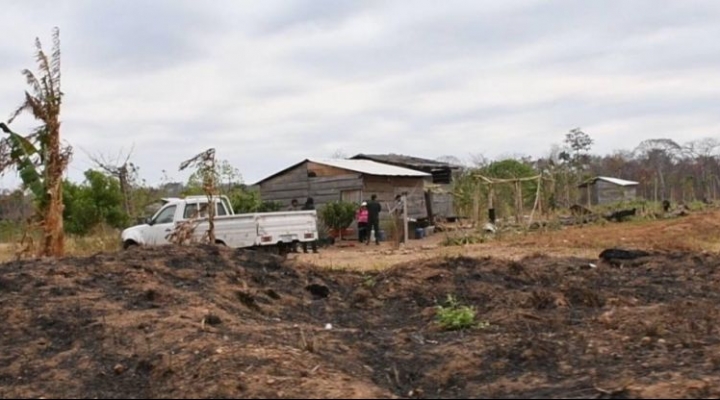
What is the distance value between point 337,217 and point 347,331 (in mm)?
17562

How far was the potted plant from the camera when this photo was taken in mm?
24578

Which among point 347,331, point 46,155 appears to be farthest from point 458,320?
point 46,155

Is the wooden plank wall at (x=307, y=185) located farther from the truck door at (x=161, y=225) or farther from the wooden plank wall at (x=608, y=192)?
the wooden plank wall at (x=608, y=192)

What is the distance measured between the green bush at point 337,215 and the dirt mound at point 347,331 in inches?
522

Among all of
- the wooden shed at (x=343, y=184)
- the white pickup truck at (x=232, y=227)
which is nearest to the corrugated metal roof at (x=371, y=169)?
the wooden shed at (x=343, y=184)

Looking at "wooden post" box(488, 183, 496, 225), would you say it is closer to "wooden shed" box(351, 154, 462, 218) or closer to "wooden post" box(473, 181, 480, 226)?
"wooden post" box(473, 181, 480, 226)

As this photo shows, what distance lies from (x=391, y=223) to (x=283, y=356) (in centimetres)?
1849

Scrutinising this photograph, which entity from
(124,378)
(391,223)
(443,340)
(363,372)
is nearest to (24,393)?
(124,378)

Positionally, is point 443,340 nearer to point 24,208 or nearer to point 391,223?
point 391,223

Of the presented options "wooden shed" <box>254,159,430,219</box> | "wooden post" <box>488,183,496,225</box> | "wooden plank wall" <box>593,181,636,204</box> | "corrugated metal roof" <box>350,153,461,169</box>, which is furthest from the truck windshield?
"wooden plank wall" <box>593,181,636,204</box>

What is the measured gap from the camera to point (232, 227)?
17469 millimetres

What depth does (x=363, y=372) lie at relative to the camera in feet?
17.6

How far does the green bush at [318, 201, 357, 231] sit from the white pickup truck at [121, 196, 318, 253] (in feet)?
18.6

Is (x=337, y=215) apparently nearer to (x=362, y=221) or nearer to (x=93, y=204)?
(x=362, y=221)
